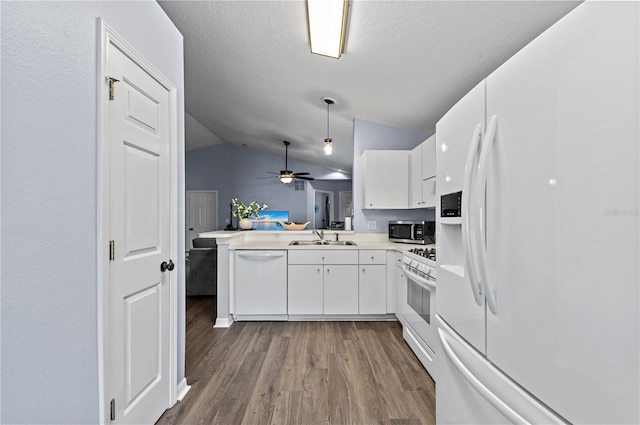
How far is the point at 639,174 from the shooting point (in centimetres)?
49

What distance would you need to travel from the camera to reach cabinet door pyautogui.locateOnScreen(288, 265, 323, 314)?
3.15 meters

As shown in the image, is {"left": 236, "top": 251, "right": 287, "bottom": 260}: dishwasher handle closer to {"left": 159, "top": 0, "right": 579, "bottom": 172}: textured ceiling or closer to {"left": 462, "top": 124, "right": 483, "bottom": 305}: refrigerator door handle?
{"left": 159, "top": 0, "right": 579, "bottom": 172}: textured ceiling

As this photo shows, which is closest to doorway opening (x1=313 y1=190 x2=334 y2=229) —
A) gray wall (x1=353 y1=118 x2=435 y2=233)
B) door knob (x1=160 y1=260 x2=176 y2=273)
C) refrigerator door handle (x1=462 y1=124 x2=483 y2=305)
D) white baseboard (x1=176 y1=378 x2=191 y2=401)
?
gray wall (x1=353 y1=118 x2=435 y2=233)

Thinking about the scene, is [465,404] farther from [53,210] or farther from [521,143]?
[53,210]

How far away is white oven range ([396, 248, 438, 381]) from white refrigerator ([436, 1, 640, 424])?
1.05m

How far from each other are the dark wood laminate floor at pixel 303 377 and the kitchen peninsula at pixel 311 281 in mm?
190

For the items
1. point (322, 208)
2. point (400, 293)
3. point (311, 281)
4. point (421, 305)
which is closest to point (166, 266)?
point (311, 281)

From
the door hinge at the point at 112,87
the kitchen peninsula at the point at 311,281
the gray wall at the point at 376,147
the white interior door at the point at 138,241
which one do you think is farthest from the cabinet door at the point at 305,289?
the door hinge at the point at 112,87

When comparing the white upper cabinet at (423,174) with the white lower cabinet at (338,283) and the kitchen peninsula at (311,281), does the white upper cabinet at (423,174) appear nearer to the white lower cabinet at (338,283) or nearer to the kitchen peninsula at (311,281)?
the kitchen peninsula at (311,281)

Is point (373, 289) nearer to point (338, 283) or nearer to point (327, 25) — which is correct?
point (338, 283)

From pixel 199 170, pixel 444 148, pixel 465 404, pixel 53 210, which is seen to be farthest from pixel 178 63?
pixel 199 170

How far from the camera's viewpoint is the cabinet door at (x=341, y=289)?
3152 millimetres

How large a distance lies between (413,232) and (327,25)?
228cm

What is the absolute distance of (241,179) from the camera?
313 inches
